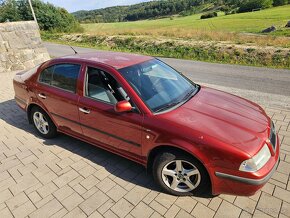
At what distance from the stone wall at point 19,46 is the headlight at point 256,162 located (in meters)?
10.6

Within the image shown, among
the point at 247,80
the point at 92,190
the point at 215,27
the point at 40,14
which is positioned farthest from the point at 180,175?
the point at 215,27

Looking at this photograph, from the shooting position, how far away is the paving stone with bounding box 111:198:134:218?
2.83 m

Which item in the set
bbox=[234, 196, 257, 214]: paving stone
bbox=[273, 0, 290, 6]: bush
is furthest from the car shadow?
bbox=[273, 0, 290, 6]: bush

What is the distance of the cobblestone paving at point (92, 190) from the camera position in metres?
2.85

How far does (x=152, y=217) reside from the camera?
2766 millimetres

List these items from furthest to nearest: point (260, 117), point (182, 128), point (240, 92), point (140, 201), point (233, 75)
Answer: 1. point (233, 75)
2. point (240, 92)
3. point (260, 117)
4. point (140, 201)
5. point (182, 128)

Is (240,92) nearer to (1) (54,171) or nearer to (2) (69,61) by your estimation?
(2) (69,61)

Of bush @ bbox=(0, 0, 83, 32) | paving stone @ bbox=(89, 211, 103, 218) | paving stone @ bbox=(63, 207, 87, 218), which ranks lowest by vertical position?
paving stone @ bbox=(89, 211, 103, 218)

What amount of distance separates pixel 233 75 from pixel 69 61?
811 cm

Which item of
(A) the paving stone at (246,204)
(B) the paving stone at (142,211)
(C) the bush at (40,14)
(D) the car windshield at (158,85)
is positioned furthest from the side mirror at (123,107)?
(C) the bush at (40,14)

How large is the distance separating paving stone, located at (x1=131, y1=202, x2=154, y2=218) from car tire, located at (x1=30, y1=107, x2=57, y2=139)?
239cm

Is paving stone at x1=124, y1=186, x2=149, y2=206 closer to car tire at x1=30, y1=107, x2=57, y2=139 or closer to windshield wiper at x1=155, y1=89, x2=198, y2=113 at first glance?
windshield wiper at x1=155, y1=89, x2=198, y2=113

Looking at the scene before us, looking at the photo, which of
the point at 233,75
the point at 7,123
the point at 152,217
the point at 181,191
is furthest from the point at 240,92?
the point at 7,123

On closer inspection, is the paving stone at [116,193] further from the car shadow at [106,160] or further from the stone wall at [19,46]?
the stone wall at [19,46]
